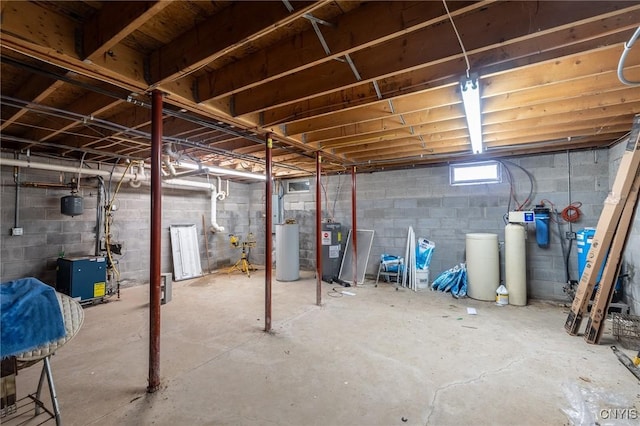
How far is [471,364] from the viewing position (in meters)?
2.45

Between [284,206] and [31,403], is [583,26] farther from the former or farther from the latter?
[284,206]

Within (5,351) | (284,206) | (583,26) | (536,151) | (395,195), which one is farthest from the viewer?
(284,206)

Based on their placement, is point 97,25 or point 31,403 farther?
point 31,403

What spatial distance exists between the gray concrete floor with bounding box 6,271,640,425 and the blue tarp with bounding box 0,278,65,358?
75 cm

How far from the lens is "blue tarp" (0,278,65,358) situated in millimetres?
1398

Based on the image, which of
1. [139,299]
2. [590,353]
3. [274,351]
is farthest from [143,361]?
[590,353]

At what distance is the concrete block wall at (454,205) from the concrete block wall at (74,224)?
2547 mm

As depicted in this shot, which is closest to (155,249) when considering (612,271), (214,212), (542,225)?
(612,271)

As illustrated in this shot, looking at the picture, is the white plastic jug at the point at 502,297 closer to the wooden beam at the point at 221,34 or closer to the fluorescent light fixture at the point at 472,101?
the fluorescent light fixture at the point at 472,101

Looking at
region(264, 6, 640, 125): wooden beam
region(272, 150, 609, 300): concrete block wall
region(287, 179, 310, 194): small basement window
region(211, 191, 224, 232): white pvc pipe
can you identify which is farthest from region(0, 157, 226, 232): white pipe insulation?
region(264, 6, 640, 125): wooden beam

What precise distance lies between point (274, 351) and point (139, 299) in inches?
120

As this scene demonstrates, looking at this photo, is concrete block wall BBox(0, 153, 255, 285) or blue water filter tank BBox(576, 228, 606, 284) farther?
concrete block wall BBox(0, 153, 255, 285)

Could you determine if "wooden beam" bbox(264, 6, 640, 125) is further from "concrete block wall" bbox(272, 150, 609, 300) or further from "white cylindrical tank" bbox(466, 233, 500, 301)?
"concrete block wall" bbox(272, 150, 609, 300)
